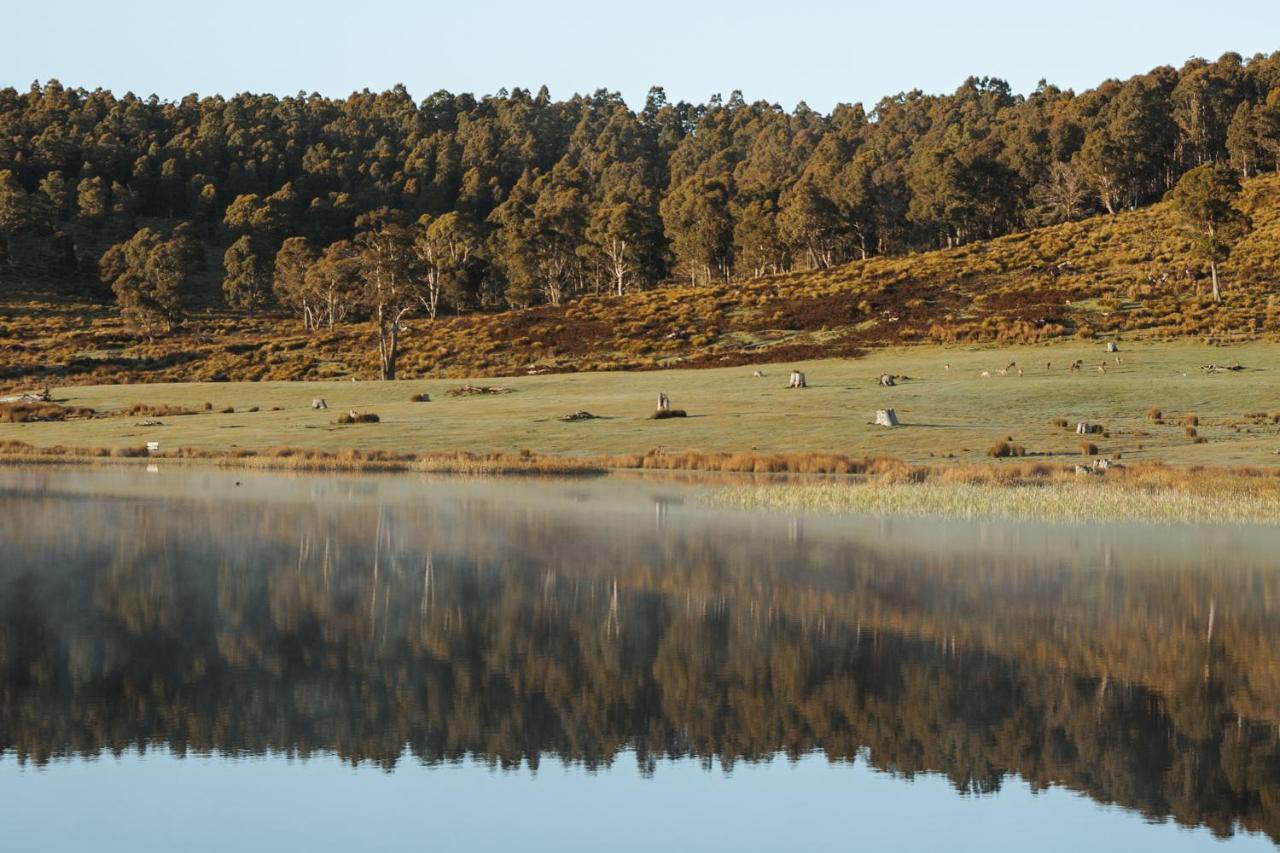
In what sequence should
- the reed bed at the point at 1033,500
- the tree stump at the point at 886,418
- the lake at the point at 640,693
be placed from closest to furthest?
the lake at the point at 640,693 → the reed bed at the point at 1033,500 → the tree stump at the point at 886,418

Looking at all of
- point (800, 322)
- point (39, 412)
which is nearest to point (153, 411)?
point (39, 412)

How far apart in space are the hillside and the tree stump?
33630 millimetres

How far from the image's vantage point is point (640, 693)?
14.6 m

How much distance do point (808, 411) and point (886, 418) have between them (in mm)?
5619

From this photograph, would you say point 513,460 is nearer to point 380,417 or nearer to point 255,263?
point 380,417

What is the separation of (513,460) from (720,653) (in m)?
32.0

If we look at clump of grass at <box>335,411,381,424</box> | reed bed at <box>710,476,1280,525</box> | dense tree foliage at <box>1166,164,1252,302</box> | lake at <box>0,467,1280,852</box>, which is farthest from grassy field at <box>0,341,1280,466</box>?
lake at <box>0,467,1280,852</box>

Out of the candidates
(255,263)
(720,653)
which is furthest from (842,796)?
(255,263)

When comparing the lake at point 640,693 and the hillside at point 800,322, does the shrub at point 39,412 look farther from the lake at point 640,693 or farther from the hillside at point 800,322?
the lake at point 640,693

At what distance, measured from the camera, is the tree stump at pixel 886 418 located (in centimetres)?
5150

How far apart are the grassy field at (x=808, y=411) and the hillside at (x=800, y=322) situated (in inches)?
399

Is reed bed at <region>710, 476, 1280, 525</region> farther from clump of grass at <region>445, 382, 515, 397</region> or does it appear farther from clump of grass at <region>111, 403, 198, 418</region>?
clump of grass at <region>111, 403, 198, 418</region>

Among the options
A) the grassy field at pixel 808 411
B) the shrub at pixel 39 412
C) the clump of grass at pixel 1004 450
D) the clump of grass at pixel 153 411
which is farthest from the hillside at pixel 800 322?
the clump of grass at pixel 1004 450

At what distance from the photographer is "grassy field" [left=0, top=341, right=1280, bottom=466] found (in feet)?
160
